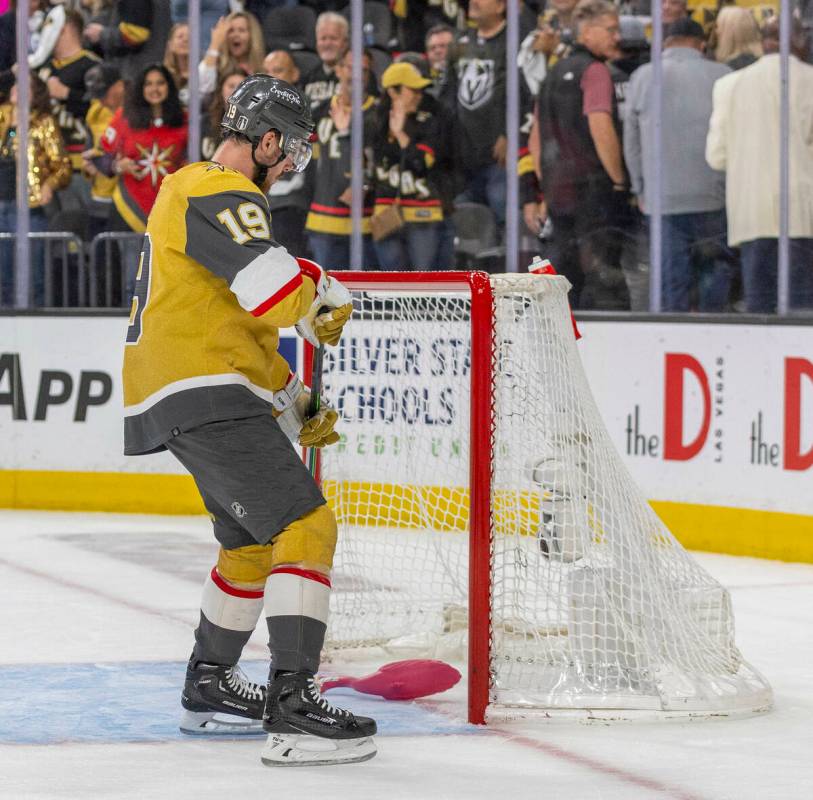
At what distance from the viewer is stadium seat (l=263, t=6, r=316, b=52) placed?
800 centimetres

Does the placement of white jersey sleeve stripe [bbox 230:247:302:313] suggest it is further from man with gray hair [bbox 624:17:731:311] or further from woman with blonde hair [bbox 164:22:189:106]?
woman with blonde hair [bbox 164:22:189:106]

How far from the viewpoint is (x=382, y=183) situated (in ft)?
26.2

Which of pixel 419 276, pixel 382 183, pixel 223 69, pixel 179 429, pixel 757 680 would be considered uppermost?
pixel 223 69

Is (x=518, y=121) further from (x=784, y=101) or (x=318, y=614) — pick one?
(x=318, y=614)

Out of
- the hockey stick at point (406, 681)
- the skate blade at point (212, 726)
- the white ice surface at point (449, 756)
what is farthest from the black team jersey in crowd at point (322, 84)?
the skate blade at point (212, 726)

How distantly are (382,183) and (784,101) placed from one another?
205cm

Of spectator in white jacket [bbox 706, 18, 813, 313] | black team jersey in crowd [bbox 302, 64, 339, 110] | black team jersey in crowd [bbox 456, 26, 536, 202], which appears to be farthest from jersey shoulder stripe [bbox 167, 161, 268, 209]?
black team jersey in crowd [bbox 302, 64, 339, 110]

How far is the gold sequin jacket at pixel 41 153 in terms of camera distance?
8141 millimetres

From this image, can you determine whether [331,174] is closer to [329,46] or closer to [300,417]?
[329,46]

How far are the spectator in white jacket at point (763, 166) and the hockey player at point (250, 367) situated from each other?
352 cm

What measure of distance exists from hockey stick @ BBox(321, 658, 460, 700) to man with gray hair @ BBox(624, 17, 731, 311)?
3313mm

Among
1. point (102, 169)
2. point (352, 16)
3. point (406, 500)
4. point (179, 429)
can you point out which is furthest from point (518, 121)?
point (179, 429)

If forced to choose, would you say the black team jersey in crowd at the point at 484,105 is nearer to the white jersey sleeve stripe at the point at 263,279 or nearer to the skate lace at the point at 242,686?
the skate lace at the point at 242,686

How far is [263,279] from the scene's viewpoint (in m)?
3.20
